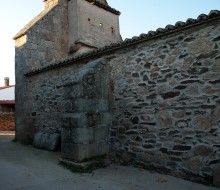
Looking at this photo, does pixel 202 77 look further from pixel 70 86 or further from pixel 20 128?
pixel 20 128

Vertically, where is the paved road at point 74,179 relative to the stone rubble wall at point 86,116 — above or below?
below

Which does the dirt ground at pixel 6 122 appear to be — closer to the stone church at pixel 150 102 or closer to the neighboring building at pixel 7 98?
the neighboring building at pixel 7 98

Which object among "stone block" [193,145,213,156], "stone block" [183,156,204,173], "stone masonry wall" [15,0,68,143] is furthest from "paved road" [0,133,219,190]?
"stone masonry wall" [15,0,68,143]

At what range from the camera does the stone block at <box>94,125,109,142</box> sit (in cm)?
573

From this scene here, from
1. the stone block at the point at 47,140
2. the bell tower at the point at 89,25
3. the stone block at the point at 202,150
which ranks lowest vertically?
the stone block at the point at 47,140

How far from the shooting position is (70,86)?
5.68 metres

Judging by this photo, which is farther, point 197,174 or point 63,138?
point 63,138

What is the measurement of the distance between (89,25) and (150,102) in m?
6.70

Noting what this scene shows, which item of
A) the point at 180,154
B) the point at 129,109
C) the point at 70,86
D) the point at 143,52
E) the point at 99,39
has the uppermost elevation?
the point at 99,39

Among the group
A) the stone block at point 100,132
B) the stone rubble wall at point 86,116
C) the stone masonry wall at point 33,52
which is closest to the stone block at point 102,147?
the stone rubble wall at point 86,116

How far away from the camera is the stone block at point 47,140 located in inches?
297

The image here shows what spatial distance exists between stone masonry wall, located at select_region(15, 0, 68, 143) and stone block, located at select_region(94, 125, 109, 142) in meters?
4.04

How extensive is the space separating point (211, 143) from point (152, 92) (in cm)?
155

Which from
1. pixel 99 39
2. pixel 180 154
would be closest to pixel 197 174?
pixel 180 154
